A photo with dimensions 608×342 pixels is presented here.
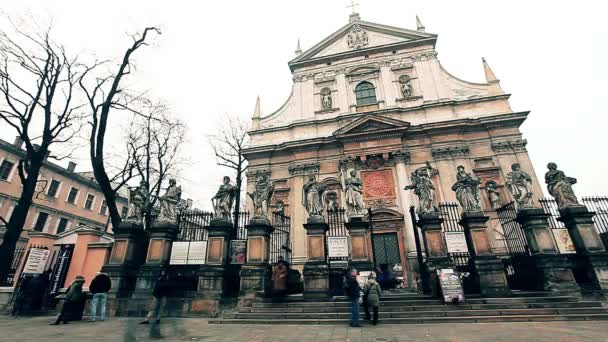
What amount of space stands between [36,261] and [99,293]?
387cm

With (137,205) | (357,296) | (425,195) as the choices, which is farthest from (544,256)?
(137,205)

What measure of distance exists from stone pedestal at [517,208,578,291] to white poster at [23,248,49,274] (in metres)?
16.6

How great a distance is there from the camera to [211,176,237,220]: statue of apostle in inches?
402

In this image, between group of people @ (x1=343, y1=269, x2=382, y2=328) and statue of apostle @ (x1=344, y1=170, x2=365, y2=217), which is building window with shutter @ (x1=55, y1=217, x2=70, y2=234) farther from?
group of people @ (x1=343, y1=269, x2=382, y2=328)

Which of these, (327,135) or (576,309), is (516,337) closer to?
(576,309)

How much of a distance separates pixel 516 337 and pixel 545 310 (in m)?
3.14

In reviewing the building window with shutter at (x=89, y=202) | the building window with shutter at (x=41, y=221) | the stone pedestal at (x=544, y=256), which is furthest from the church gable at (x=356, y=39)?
the building window with shutter at (x=89, y=202)

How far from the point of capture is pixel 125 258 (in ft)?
31.6

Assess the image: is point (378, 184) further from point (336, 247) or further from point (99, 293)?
point (99, 293)

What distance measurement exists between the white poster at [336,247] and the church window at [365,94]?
13588 millimetres

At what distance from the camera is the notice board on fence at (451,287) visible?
764cm

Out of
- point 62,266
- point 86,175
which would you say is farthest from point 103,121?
point 86,175

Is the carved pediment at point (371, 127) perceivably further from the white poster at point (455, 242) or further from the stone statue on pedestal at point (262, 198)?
the stone statue on pedestal at point (262, 198)

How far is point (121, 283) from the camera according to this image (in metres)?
9.29
